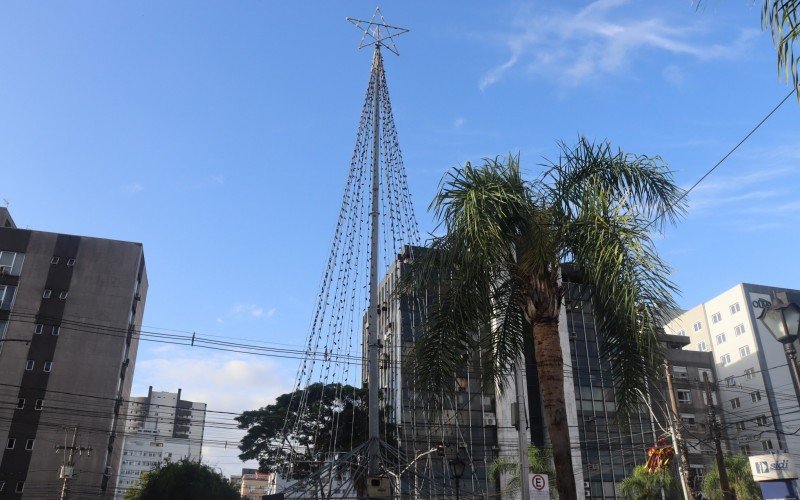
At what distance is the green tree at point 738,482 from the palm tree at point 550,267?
30.2 meters

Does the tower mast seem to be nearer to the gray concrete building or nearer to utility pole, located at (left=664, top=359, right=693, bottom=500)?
utility pole, located at (left=664, top=359, right=693, bottom=500)

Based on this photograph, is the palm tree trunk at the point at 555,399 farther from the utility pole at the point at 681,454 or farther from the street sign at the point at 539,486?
the utility pole at the point at 681,454

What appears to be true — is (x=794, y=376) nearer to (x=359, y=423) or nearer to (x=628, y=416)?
(x=628, y=416)

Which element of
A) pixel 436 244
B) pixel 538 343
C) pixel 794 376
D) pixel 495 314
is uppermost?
pixel 436 244

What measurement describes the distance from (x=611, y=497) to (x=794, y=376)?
2003 inches

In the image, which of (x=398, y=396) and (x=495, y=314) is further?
(x=398, y=396)

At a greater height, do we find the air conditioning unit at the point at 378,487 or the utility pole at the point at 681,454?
the utility pole at the point at 681,454

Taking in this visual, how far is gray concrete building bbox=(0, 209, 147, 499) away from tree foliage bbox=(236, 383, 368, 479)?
39.4 ft

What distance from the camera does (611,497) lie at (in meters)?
55.8

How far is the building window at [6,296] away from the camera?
5641 cm

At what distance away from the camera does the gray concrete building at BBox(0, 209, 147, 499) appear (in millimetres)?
52312

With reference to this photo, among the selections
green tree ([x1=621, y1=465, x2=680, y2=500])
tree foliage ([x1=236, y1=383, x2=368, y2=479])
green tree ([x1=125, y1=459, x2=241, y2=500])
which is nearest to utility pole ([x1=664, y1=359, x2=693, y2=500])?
green tree ([x1=621, y1=465, x2=680, y2=500])

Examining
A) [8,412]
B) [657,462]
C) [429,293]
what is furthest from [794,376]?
[8,412]

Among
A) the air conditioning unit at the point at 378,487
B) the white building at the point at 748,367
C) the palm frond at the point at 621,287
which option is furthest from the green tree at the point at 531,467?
the white building at the point at 748,367
